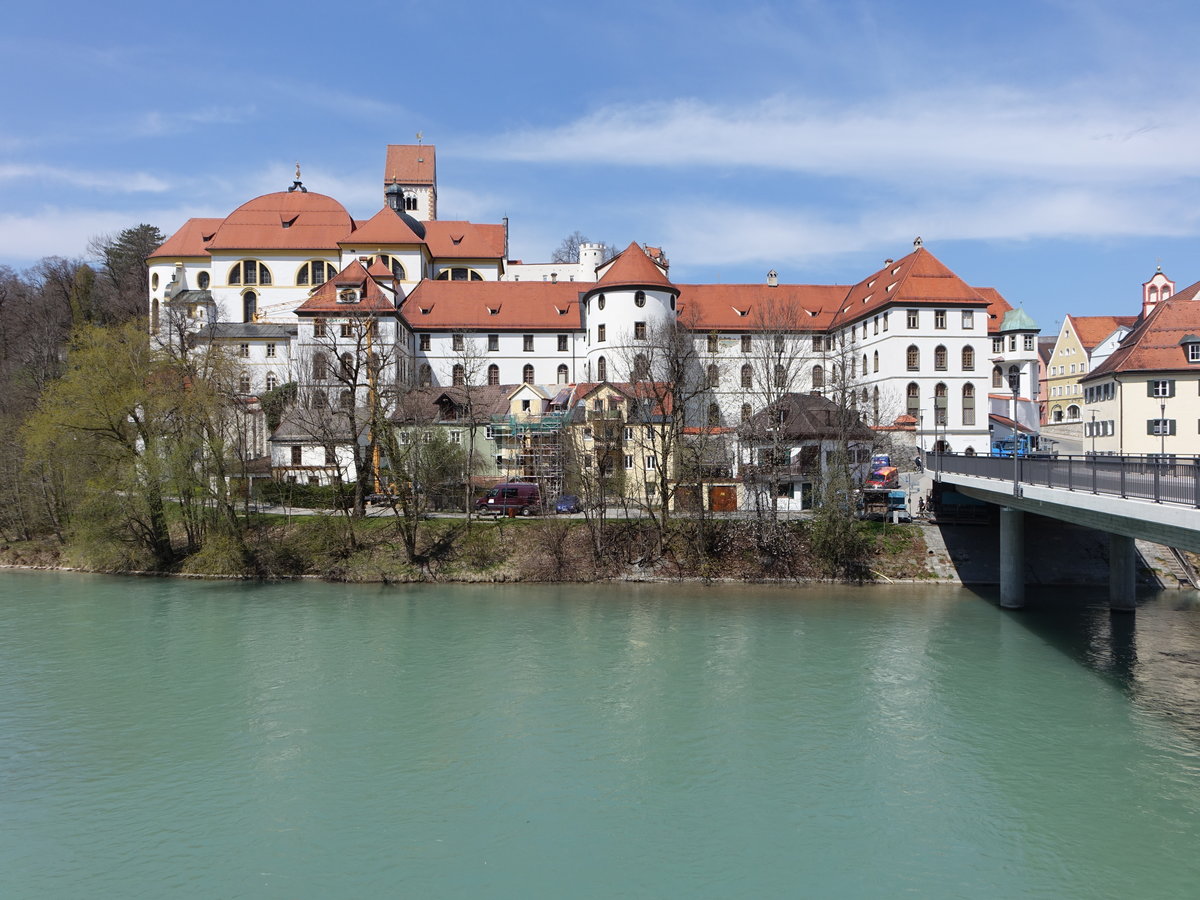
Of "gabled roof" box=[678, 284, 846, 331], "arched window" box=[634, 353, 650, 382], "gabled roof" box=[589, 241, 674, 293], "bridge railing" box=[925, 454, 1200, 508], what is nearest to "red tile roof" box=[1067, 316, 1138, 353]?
"gabled roof" box=[678, 284, 846, 331]

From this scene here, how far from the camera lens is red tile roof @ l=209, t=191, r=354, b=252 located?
217 feet

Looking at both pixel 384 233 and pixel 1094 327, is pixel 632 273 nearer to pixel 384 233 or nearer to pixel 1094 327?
pixel 384 233

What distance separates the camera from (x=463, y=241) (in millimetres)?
71375

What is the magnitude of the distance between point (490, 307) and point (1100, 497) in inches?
1893

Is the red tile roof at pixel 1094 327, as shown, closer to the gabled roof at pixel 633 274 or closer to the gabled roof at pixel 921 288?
the gabled roof at pixel 921 288

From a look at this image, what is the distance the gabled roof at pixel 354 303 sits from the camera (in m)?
53.2

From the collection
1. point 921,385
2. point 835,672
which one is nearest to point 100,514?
point 835,672

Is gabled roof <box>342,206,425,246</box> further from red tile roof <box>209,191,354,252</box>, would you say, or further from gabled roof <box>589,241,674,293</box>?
gabled roof <box>589,241,674,293</box>

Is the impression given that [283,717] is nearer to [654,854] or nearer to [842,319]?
[654,854]

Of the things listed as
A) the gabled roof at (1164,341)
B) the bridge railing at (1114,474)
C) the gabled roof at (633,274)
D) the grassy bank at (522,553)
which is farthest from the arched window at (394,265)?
the bridge railing at (1114,474)

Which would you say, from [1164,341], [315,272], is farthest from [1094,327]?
→ [315,272]

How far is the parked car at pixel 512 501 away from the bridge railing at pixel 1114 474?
2038 cm

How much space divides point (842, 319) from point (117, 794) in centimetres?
5560

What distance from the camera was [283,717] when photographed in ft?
61.7
